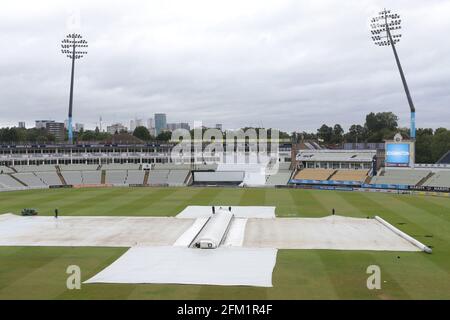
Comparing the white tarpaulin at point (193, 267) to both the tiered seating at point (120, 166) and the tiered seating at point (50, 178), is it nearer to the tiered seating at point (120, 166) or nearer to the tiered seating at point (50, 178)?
the tiered seating at point (50, 178)

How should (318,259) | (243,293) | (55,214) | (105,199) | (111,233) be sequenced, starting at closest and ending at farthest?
(243,293)
(318,259)
(111,233)
(55,214)
(105,199)

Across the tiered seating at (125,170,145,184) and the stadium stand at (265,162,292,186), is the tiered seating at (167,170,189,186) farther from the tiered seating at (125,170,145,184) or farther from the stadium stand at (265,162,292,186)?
the stadium stand at (265,162,292,186)

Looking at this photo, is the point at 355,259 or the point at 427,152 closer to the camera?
the point at 355,259

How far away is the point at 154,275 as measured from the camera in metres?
19.2

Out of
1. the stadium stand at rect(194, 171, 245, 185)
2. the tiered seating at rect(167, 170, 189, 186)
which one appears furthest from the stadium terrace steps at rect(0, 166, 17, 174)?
the stadium stand at rect(194, 171, 245, 185)

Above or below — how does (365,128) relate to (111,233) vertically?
above

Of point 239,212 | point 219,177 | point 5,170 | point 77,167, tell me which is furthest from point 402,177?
point 5,170

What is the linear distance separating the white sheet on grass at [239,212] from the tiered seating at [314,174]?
2837 cm

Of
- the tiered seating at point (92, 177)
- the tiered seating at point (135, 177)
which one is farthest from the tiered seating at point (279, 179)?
the tiered seating at point (92, 177)

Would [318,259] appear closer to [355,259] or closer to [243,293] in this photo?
[355,259]

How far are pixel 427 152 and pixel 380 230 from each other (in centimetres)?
6138

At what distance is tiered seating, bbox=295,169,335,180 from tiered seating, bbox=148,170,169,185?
21.9 metres

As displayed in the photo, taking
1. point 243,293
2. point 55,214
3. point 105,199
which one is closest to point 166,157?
point 105,199

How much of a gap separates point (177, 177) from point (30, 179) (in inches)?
903
